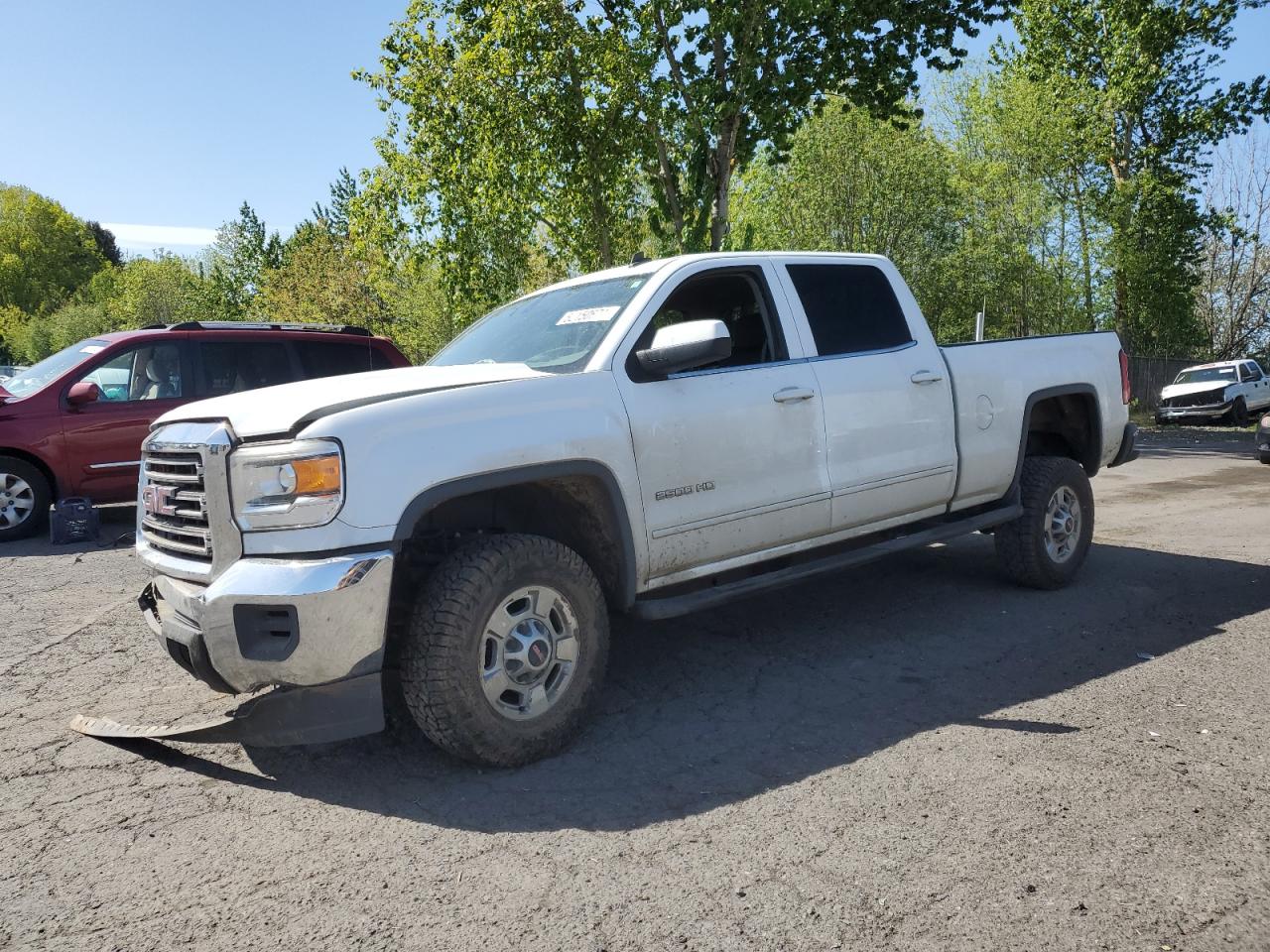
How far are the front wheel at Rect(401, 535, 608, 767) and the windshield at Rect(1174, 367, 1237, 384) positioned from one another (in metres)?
27.9

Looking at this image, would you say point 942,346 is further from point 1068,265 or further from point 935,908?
point 1068,265

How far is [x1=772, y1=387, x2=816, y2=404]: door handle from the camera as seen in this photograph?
15.1 ft

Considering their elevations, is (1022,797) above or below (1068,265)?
below

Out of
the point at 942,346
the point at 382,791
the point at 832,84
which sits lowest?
the point at 382,791

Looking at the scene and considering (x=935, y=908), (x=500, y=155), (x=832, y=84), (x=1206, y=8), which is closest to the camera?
(x=935, y=908)

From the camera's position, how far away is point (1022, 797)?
130 inches

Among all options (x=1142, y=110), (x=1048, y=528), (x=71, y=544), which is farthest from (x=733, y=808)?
(x=1142, y=110)

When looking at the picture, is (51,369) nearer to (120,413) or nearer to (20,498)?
(120,413)

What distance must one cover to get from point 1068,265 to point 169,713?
136ft

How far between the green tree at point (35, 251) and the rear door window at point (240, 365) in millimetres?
96426

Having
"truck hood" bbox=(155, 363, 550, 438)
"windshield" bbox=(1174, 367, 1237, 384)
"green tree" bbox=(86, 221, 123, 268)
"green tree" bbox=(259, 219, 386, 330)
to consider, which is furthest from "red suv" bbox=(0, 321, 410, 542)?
"green tree" bbox=(86, 221, 123, 268)

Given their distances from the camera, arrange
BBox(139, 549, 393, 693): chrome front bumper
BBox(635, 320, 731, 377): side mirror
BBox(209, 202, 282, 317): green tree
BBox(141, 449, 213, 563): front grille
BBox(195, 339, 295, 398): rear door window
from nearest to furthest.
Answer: BBox(139, 549, 393, 693): chrome front bumper < BBox(141, 449, 213, 563): front grille < BBox(635, 320, 731, 377): side mirror < BBox(195, 339, 295, 398): rear door window < BBox(209, 202, 282, 317): green tree

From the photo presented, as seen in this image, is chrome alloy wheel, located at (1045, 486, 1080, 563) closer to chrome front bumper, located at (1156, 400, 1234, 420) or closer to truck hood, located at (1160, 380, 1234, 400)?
chrome front bumper, located at (1156, 400, 1234, 420)

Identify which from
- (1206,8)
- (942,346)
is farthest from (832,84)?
(942,346)
